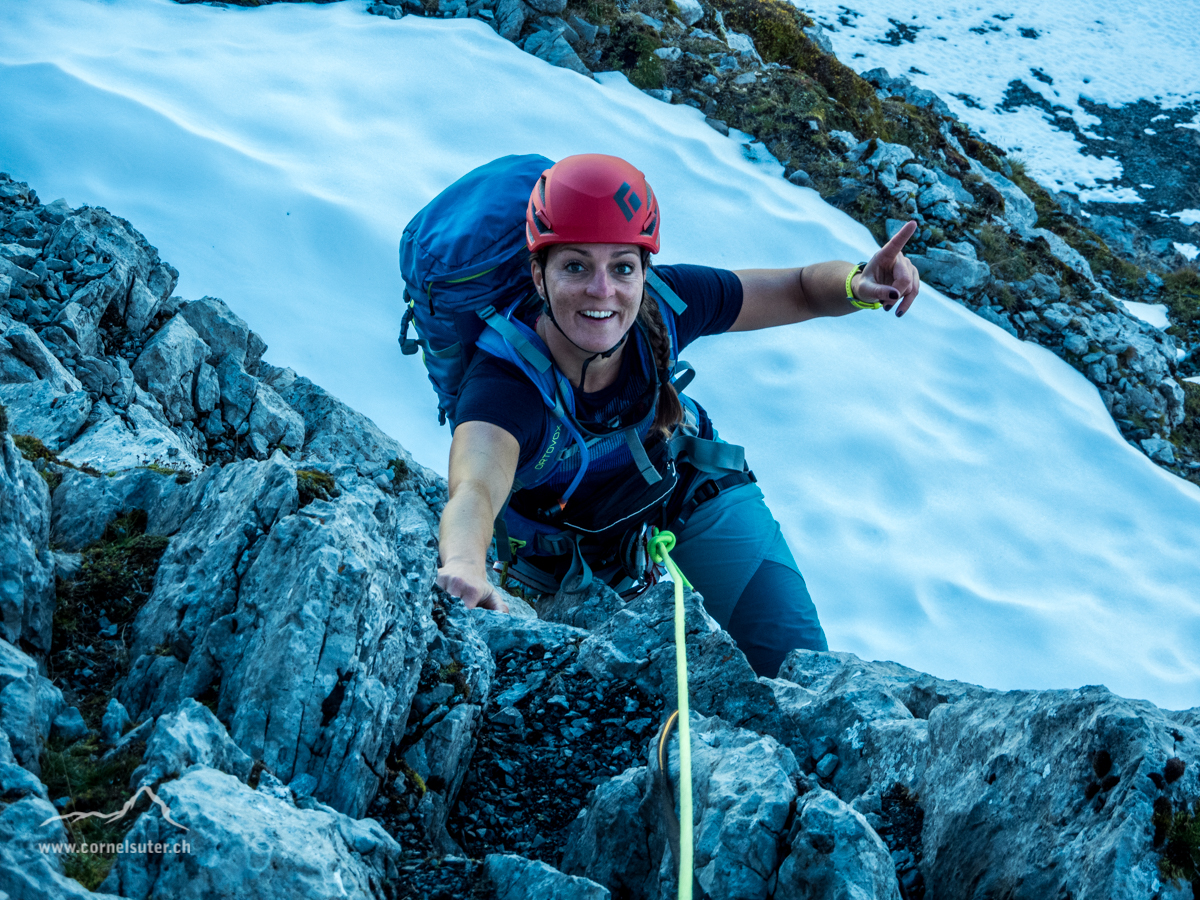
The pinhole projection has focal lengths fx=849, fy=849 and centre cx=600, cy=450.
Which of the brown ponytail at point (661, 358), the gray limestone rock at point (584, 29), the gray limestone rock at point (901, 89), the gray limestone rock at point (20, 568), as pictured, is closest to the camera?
the gray limestone rock at point (20, 568)

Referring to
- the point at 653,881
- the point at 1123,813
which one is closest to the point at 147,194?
the point at 653,881

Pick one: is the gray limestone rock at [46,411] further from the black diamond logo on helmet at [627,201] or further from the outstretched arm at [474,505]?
the black diamond logo on helmet at [627,201]

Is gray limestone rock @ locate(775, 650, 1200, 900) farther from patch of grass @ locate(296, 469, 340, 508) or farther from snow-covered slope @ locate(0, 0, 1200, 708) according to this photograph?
snow-covered slope @ locate(0, 0, 1200, 708)

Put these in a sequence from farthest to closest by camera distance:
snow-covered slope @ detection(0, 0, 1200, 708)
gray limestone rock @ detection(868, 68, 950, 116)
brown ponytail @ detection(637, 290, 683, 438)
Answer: gray limestone rock @ detection(868, 68, 950, 116), snow-covered slope @ detection(0, 0, 1200, 708), brown ponytail @ detection(637, 290, 683, 438)

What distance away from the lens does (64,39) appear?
11.8 meters

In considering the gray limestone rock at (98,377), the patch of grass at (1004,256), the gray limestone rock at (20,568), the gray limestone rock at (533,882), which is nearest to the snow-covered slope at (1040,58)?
the patch of grass at (1004,256)

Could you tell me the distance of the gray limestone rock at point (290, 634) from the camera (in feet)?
9.08

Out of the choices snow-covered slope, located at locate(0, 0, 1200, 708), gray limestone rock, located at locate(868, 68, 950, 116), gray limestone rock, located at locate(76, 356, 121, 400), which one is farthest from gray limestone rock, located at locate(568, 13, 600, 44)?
gray limestone rock, located at locate(76, 356, 121, 400)

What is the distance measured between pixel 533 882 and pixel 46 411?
16.6 feet

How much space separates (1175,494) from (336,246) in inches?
413

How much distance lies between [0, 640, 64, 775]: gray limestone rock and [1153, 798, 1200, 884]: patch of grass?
307 centimetres

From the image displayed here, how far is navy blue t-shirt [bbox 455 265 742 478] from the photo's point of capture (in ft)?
13.7

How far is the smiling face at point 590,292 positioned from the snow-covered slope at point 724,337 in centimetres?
466

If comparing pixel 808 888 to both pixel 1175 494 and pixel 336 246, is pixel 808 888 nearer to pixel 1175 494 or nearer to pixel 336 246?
pixel 336 246
